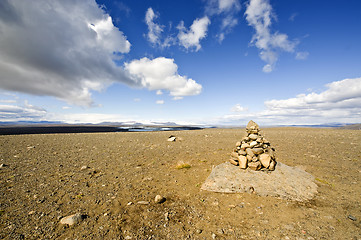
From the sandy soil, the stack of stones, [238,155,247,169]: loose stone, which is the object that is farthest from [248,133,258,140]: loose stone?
the sandy soil

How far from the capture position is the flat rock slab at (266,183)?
7.02 m

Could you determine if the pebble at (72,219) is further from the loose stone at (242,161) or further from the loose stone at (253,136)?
the loose stone at (253,136)

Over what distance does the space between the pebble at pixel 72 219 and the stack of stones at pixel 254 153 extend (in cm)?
790

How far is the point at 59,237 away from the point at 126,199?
2.49m

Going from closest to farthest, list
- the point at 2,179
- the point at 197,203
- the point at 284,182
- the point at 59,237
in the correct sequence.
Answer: the point at 59,237, the point at 197,203, the point at 284,182, the point at 2,179

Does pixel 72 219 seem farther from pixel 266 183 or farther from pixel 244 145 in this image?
pixel 244 145

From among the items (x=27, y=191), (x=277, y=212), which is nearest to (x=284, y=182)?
(x=277, y=212)

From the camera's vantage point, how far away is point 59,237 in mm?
4336

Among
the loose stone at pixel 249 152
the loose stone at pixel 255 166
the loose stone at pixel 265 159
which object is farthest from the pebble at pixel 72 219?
the loose stone at pixel 265 159

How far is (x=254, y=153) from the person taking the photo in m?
8.91

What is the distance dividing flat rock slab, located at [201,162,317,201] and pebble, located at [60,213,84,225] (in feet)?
17.5

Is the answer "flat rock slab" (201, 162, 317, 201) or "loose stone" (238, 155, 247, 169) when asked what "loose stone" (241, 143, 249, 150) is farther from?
"flat rock slab" (201, 162, 317, 201)

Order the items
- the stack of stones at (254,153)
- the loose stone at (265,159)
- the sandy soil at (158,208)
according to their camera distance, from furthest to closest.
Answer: the stack of stones at (254,153) < the loose stone at (265,159) < the sandy soil at (158,208)

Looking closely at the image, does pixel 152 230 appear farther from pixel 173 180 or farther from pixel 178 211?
pixel 173 180
